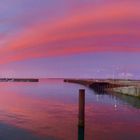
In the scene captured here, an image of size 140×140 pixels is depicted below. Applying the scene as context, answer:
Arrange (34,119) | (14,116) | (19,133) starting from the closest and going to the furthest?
(19,133)
(34,119)
(14,116)

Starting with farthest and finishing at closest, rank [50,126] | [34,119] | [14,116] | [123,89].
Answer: [123,89] < [14,116] < [34,119] < [50,126]

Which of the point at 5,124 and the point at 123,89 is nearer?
the point at 5,124

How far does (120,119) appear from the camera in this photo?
1109 inches

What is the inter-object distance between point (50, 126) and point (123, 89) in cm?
3704

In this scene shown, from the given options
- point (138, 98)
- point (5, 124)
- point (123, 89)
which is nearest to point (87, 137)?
point (5, 124)

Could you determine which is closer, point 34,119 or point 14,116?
point 34,119

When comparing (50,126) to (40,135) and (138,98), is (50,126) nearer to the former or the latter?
(40,135)

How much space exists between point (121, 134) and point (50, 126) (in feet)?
17.9

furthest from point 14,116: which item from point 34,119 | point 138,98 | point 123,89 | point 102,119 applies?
point 123,89

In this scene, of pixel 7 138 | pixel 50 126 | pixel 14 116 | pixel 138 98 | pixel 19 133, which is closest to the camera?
pixel 7 138

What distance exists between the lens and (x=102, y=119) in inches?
1123

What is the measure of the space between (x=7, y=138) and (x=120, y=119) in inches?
467

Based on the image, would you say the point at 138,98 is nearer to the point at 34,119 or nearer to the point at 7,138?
the point at 34,119

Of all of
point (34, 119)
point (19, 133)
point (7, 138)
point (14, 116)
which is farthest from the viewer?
point (14, 116)
